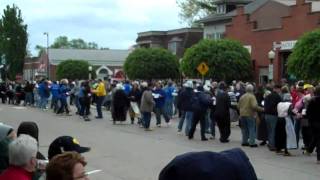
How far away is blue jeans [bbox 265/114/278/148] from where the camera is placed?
54.0 feet

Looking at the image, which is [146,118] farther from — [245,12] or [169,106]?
[245,12]

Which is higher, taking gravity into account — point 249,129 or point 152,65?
point 152,65

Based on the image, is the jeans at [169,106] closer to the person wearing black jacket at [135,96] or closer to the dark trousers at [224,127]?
the person wearing black jacket at [135,96]

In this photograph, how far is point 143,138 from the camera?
1995 cm

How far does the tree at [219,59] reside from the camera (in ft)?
158

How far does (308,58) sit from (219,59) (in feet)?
Answer: 36.6

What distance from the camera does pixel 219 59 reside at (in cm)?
4812

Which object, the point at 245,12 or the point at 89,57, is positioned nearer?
the point at 245,12

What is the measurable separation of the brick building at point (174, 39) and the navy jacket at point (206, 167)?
74.9 meters

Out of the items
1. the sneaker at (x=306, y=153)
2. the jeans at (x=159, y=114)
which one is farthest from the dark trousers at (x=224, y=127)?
the jeans at (x=159, y=114)

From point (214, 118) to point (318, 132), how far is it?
538 cm

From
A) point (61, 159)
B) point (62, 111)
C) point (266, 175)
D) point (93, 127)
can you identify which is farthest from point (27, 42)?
point (61, 159)

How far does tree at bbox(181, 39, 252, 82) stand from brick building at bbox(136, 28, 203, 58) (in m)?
28.3

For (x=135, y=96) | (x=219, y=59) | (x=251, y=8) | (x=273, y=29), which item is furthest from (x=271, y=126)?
(x=251, y=8)
